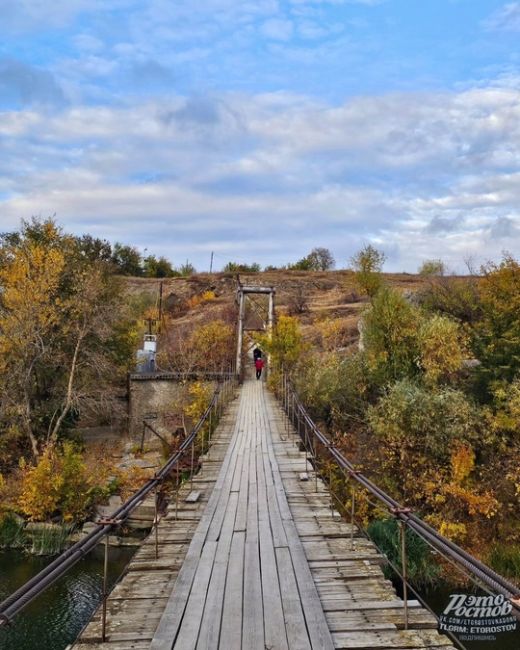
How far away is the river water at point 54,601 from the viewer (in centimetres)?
1147

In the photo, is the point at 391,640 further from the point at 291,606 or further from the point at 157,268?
the point at 157,268

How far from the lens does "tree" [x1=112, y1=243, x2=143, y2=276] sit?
205 ft

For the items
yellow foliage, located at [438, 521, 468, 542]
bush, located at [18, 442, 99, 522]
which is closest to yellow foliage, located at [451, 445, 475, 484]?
yellow foliage, located at [438, 521, 468, 542]

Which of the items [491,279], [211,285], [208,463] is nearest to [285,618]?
[208,463]

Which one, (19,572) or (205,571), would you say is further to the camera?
(19,572)

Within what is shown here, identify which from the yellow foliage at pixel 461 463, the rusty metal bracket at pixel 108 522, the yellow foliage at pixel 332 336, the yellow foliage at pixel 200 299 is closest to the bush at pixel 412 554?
the yellow foliage at pixel 461 463

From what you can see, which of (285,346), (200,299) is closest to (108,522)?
(285,346)

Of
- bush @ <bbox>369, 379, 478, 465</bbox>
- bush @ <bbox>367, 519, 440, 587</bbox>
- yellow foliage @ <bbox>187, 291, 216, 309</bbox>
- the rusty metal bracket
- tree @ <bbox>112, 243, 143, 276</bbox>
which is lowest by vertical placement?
bush @ <bbox>367, 519, 440, 587</bbox>

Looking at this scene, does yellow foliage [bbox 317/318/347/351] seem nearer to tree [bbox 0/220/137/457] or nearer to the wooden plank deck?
tree [bbox 0/220/137/457]


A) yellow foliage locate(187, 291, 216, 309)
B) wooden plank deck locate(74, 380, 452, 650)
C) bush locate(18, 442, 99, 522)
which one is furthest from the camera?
yellow foliage locate(187, 291, 216, 309)

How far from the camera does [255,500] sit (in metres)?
8.24

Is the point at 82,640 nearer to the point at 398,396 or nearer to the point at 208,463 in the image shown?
the point at 208,463

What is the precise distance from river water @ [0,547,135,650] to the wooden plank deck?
17.8 ft

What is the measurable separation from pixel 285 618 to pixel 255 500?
13.5 feet
